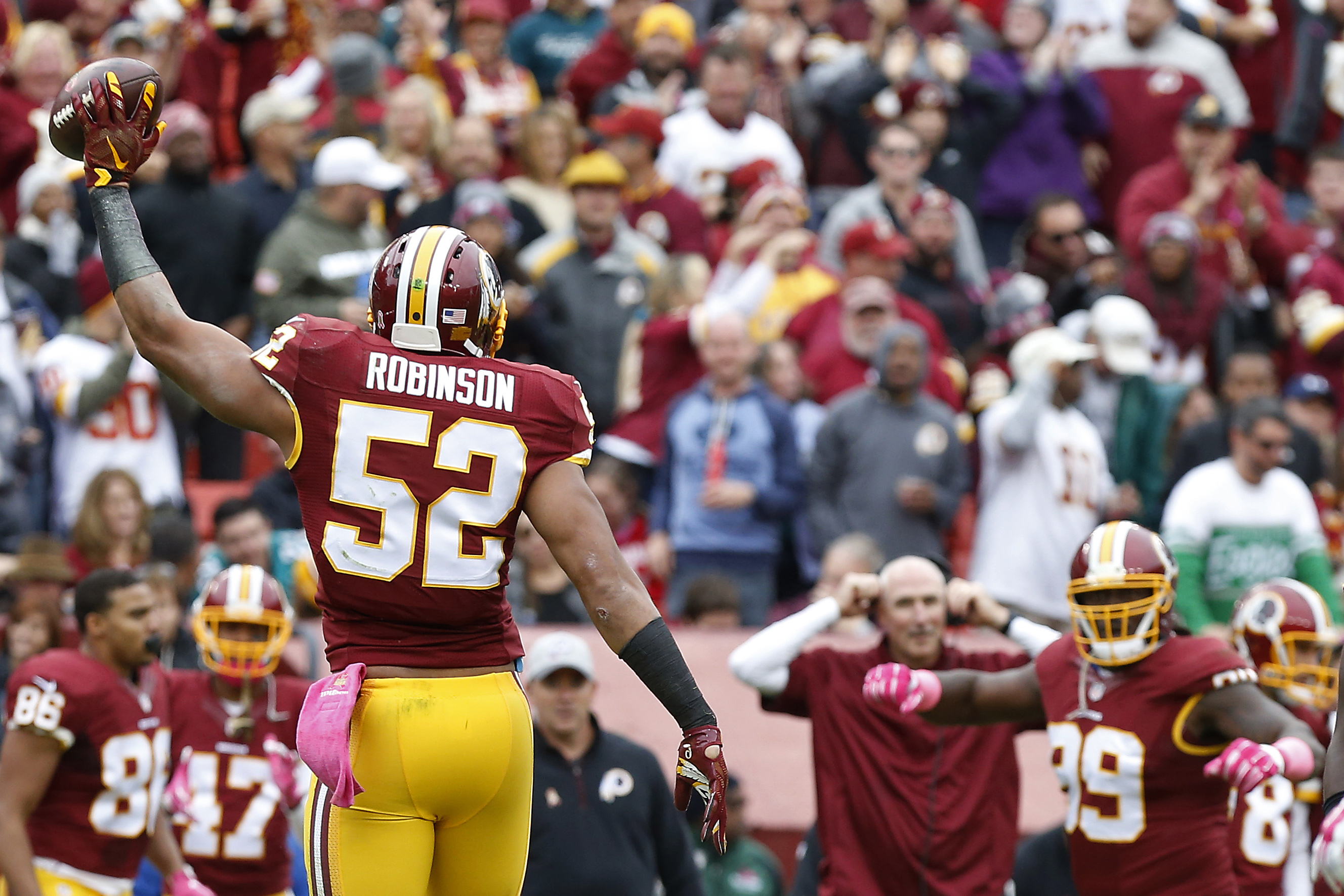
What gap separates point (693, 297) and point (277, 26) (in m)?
4.76

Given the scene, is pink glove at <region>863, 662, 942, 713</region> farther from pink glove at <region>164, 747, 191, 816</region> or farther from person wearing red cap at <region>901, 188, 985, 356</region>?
person wearing red cap at <region>901, 188, 985, 356</region>

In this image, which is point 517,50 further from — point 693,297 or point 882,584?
point 882,584

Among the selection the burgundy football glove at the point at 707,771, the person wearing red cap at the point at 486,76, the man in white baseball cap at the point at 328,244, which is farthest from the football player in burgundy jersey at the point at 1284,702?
the person wearing red cap at the point at 486,76

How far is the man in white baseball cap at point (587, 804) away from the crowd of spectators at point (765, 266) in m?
1.83

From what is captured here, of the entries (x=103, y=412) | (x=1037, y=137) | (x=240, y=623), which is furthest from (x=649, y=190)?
(x=240, y=623)

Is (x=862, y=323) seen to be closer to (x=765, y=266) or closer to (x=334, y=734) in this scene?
(x=765, y=266)

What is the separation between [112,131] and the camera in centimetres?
466

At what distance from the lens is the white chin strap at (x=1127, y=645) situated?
246 inches

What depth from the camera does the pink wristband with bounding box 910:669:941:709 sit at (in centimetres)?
641

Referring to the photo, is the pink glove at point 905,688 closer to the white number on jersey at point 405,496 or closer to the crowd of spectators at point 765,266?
the white number on jersey at point 405,496

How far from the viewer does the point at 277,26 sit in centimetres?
1403


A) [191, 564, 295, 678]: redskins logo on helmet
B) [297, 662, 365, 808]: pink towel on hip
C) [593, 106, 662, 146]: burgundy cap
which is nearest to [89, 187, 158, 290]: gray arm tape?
[297, 662, 365, 808]: pink towel on hip

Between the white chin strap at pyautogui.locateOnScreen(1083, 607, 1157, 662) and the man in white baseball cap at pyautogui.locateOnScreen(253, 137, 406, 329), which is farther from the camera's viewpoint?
the man in white baseball cap at pyautogui.locateOnScreen(253, 137, 406, 329)

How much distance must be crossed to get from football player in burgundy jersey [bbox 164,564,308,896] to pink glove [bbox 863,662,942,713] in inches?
88.4
